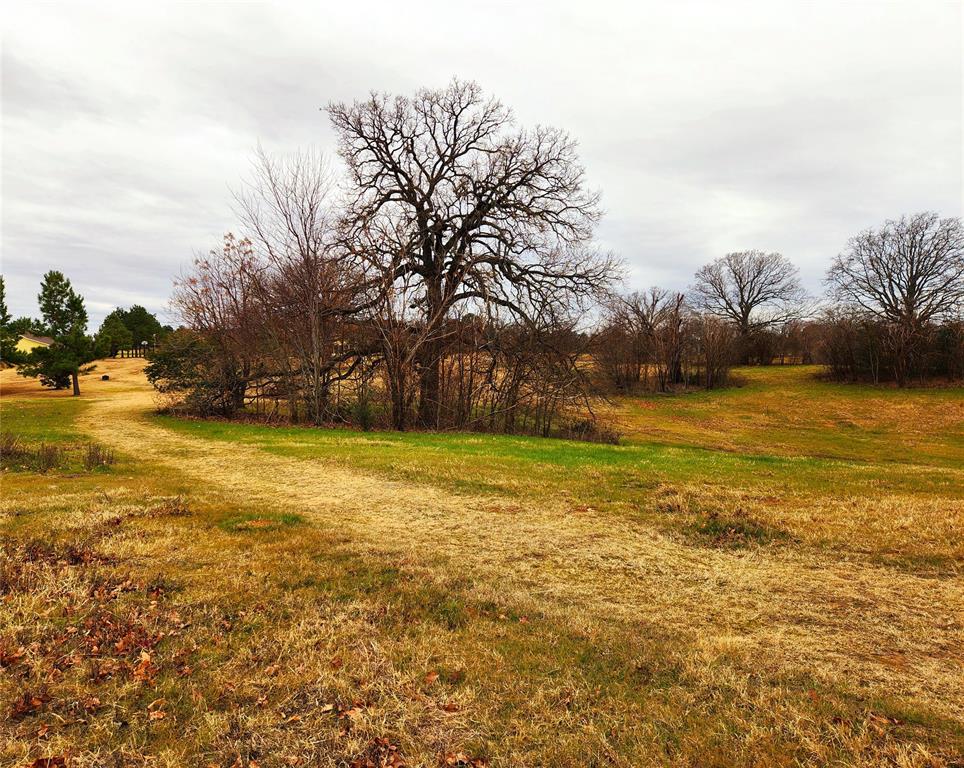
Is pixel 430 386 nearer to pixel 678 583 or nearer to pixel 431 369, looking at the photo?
pixel 431 369

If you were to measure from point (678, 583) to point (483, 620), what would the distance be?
225cm

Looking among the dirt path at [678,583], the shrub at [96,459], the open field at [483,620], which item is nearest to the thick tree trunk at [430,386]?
the open field at [483,620]

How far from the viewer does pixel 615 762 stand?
2639mm

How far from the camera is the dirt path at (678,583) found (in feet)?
12.1

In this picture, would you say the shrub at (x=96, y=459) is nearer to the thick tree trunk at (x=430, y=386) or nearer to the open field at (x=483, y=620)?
the open field at (x=483, y=620)

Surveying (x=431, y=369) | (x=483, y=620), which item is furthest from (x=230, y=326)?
(x=483, y=620)

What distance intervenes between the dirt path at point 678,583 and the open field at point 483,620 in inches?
1.3

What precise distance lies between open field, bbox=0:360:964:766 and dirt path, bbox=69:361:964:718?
0.11ft

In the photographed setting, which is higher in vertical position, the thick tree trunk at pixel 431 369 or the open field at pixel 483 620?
the thick tree trunk at pixel 431 369

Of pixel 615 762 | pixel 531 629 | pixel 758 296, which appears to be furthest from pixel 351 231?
pixel 758 296

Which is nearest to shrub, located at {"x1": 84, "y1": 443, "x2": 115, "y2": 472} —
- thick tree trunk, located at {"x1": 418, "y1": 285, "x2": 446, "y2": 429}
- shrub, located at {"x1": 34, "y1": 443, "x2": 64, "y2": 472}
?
shrub, located at {"x1": 34, "y1": 443, "x2": 64, "y2": 472}

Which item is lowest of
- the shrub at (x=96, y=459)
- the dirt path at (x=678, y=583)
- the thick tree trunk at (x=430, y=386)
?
the dirt path at (x=678, y=583)

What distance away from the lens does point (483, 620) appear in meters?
4.25

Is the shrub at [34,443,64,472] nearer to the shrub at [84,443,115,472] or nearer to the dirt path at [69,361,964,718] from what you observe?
the shrub at [84,443,115,472]
